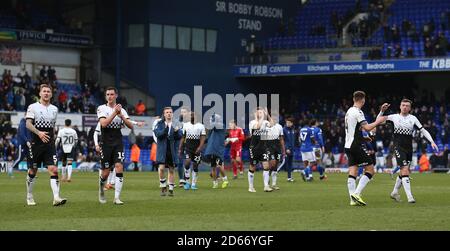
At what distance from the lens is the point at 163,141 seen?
24375 millimetres

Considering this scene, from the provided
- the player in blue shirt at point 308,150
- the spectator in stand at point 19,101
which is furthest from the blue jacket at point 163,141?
the spectator in stand at point 19,101

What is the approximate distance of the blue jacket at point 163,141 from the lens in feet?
79.9

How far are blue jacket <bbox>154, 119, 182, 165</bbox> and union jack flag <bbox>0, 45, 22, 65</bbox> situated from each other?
3517 cm

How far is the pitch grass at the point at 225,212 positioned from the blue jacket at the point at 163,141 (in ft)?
3.28

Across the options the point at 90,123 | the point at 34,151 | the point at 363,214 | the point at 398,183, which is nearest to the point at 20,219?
the point at 34,151

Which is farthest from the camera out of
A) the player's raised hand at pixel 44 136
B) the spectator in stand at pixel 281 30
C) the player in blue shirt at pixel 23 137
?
the spectator in stand at pixel 281 30

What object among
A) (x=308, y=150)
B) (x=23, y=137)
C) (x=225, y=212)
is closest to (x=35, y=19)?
(x=308, y=150)

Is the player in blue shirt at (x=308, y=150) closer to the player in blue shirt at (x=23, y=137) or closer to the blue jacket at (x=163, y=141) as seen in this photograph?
the player in blue shirt at (x=23, y=137)

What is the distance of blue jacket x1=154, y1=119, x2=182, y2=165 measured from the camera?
24.3 meters

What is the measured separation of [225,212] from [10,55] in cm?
4152

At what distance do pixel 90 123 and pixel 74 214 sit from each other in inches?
1459

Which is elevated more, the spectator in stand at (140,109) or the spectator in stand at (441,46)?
the spectator in stand at (441,46)

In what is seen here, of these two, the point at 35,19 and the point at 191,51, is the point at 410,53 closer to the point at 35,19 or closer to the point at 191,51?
the point at 191,51

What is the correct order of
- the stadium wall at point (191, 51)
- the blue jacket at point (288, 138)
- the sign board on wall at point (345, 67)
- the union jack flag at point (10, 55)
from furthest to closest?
1. the stadium wall at point (191, 51)
2. the union jack flag at point (10, 55)
3. the sign board on wall at point (345, 67)
4. the blue jacket at point (288, 138)
